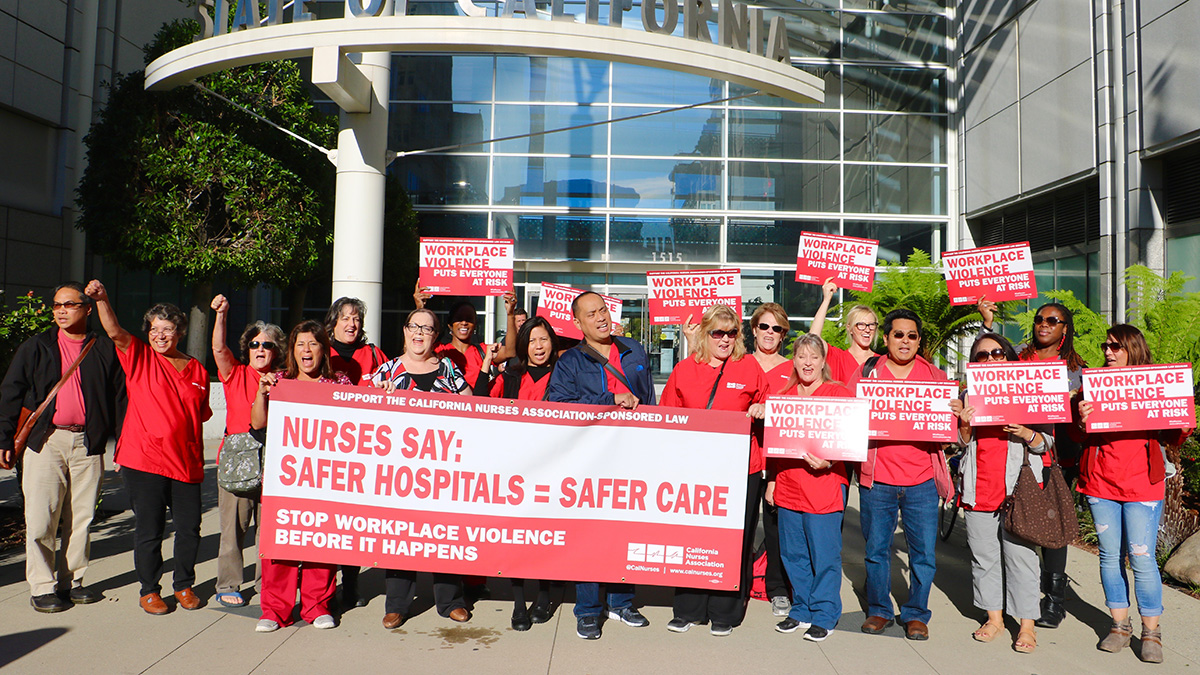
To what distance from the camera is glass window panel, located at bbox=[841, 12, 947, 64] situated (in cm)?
1853

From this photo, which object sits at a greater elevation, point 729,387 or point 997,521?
point 729,387

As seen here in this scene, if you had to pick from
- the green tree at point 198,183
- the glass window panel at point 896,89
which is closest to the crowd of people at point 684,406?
the green tree at point 198,183

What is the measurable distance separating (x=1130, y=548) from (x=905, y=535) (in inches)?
49.5

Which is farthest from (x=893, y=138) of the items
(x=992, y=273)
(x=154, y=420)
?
(x=154, y=420)

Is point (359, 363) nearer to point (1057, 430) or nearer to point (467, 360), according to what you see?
point (467, 360)

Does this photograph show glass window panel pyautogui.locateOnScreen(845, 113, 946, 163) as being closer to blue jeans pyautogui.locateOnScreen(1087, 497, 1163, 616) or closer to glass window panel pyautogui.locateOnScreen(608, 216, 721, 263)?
glass window panel pyautogui.locateOnScreen(608, 216, 721, 263)

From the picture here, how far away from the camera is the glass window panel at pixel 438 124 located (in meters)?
18.4

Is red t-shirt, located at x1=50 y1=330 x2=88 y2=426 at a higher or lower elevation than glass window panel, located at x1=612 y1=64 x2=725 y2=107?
lower

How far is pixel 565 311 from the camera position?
25.0 ft

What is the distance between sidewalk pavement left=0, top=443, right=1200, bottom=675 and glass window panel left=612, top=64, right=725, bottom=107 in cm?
1444

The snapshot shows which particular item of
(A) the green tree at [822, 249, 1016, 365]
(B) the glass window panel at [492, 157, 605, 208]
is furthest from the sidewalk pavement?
(B) the glass window panel at [492, 157, 605, 208]

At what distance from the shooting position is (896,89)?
18781mm

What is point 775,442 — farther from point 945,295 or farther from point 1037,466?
point 945,295

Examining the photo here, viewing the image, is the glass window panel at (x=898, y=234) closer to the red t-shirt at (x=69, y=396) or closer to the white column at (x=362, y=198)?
the white column at (x=362, y=198)
